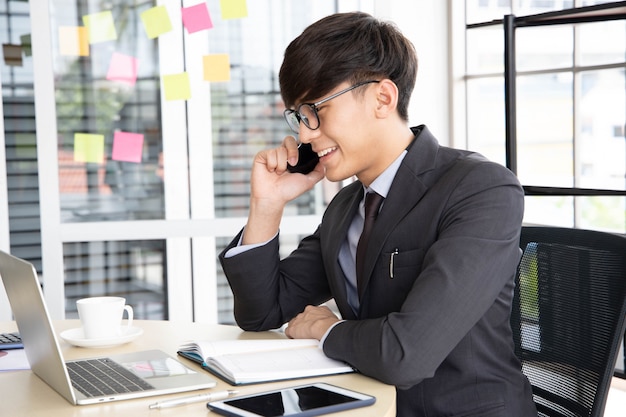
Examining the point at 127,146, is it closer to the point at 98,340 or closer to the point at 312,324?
the point at 98,340

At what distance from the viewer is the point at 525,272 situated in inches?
61.8

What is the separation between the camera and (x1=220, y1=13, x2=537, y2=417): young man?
133 cm

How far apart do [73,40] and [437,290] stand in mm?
2260

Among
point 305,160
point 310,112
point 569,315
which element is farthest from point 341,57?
point 569,315

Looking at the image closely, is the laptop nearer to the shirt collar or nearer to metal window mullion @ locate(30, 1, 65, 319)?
the shirt collar

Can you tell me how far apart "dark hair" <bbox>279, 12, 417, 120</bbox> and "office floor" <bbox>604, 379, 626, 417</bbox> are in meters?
1.55

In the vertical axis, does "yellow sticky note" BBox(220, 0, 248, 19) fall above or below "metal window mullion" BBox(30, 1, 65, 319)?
above

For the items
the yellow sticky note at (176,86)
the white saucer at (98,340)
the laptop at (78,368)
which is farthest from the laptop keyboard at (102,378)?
the yellow sticky note at (176,86)

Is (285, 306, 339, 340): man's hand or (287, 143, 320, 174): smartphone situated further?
(287, 143, 320, 174): smartphone

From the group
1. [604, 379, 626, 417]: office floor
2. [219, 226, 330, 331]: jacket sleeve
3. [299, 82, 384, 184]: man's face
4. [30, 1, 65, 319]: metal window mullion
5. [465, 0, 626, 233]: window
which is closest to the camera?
[299, 82, 384, 184]: man's face

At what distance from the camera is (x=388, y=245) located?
1.52 meters

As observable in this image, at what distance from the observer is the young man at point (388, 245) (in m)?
1.33

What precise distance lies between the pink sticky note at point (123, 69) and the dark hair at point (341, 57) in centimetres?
168

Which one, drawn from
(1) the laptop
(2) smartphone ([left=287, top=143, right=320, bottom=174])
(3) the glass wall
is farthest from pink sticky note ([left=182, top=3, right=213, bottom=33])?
(1) the laptop
